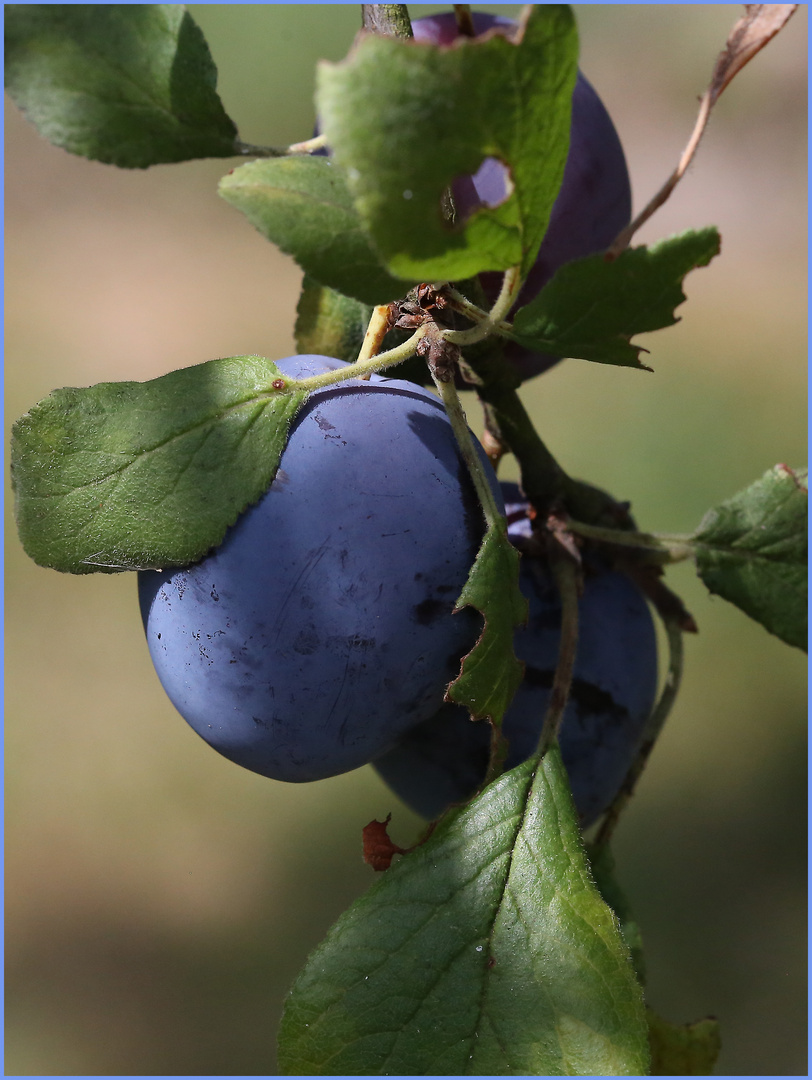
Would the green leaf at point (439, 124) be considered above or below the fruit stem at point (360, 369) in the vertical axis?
below

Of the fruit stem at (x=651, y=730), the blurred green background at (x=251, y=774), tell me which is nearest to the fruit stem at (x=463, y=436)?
the fruit stem at (x=651, y=730)

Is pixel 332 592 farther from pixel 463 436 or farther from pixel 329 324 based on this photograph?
pixel 329 324

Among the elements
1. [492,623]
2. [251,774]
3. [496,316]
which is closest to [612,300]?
[496,316]

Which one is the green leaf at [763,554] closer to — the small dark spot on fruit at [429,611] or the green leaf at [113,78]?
the small dark spot on fruit at [429,611]

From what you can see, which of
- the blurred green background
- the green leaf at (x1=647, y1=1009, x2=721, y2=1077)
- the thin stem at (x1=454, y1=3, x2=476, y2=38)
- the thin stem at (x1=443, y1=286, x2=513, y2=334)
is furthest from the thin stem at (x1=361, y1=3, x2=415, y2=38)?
the blurred green background

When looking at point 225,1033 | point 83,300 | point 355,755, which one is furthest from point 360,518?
point 83,300
